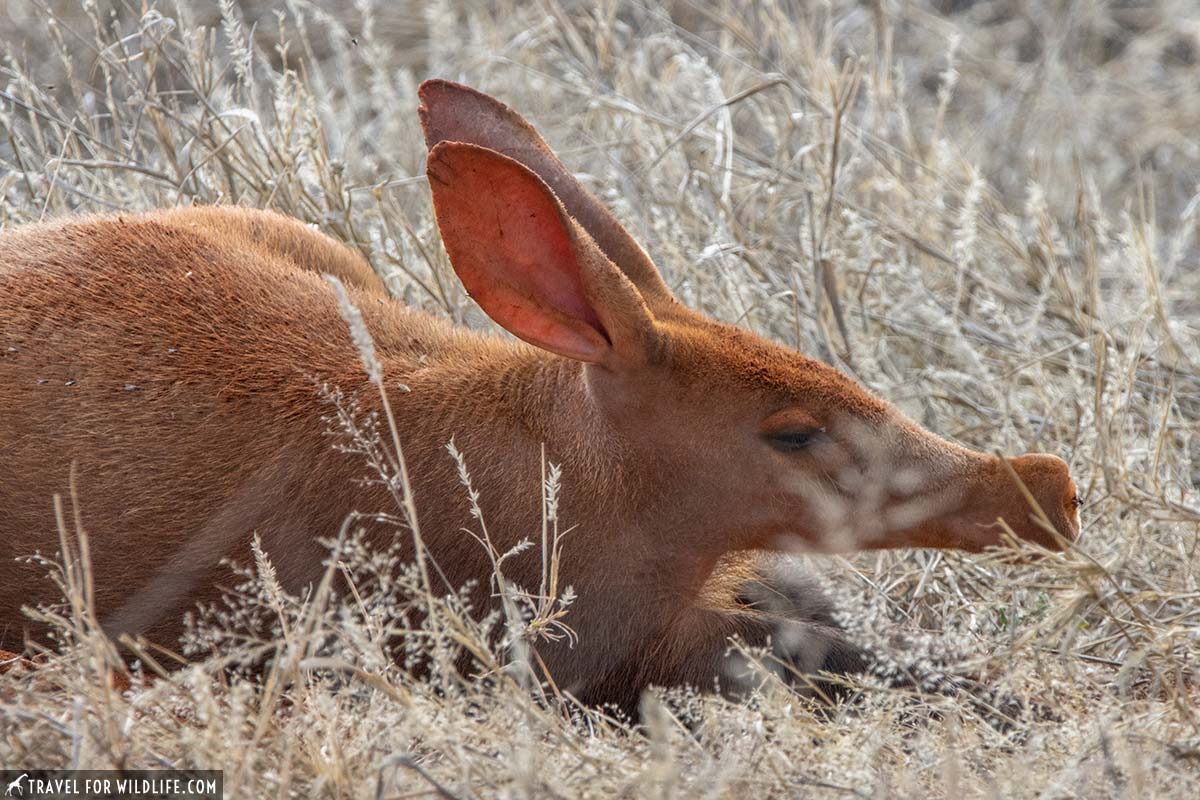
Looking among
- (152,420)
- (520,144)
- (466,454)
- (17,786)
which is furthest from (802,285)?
(17,786)

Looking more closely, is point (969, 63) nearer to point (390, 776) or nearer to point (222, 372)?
point (222, 372)

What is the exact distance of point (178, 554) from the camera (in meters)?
2.78

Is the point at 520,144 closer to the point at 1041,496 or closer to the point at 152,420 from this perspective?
the point at 152,420

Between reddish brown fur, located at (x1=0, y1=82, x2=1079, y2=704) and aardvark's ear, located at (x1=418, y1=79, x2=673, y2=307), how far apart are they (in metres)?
0.11

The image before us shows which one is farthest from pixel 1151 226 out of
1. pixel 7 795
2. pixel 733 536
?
pixel 7 795

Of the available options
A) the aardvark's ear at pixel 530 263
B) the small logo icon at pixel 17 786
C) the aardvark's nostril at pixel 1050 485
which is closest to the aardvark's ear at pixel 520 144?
the aardvark's ear at pixel 530 263

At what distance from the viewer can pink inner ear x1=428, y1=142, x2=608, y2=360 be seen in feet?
8.30

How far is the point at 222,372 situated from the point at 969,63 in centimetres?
405

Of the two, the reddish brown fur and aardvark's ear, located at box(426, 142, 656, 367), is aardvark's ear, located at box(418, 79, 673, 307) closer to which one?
the reddish brown fur

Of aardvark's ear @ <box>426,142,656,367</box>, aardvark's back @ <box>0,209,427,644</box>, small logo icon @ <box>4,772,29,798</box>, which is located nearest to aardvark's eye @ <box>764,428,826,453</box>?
aardvark's ear @ <box>426,142,656,367</box>

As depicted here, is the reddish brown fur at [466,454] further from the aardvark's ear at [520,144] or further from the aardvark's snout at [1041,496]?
the aardvark's ear at [520,144]

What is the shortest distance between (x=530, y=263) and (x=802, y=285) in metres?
1.49

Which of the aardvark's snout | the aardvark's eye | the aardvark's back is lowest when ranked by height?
the aardvark's snout

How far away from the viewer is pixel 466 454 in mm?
2871
